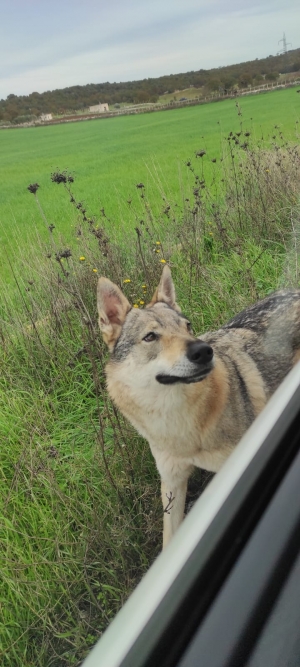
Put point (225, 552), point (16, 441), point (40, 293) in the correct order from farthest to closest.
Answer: point (40, 293), point (16, 441), point (225, 552)

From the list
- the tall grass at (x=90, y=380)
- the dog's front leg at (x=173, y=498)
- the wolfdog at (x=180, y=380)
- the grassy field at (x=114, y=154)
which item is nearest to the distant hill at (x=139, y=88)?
the grassy field at (x=114, y=154)

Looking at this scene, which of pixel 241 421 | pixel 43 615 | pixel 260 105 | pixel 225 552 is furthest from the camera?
pixel 260 105

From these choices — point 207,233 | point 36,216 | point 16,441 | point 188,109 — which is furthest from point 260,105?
point 16,441

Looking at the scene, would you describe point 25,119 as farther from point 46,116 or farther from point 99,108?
point 99,108

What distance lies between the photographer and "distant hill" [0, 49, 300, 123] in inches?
98.9

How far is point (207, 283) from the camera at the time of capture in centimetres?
390

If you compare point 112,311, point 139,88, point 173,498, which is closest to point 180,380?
point 173,498

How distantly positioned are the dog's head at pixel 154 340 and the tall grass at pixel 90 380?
23 centimetres

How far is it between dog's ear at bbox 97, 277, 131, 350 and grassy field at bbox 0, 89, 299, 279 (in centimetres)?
130

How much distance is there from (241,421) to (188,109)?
9.18 ft

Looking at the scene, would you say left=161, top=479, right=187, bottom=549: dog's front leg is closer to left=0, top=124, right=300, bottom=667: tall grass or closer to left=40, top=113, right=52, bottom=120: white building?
left=0, top=124, right=300, bottom=667: tall grass

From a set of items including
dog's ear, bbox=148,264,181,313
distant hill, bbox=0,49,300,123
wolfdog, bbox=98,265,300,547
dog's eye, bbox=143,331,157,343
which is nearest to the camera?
wolfdog, bbox=98,265,300,547

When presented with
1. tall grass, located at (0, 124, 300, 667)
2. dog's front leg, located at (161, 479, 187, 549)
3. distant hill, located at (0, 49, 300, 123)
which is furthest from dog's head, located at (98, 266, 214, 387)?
distant hill, located at (0, 49, 300, 123)

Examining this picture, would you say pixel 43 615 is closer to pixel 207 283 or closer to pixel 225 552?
pixel 225 552
